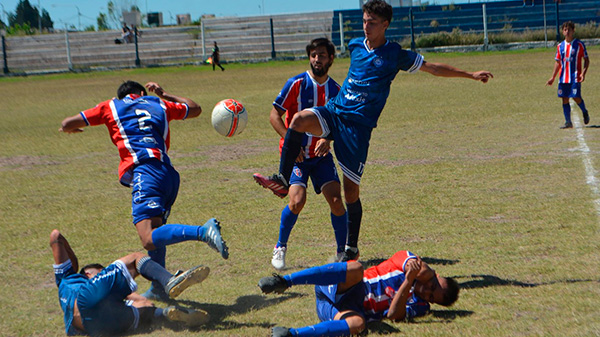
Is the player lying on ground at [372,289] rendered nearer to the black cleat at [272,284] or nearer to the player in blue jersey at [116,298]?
the black cleat at [272,284]

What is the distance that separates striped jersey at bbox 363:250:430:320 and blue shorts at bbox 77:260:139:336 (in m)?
1.71

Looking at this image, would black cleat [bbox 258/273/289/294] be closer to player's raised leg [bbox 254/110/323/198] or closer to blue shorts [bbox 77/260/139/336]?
blue shorts [bbox 77/260/139/336]

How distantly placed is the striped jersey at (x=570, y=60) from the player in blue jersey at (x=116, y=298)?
11910 mm

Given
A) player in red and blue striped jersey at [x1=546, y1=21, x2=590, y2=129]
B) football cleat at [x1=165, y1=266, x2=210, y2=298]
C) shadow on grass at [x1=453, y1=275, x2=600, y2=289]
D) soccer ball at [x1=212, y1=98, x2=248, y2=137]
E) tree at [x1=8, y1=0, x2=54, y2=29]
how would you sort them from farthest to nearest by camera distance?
tree at [x1=8, y1=0, x2=54, y2=29] → player in red and blue striped jersey at [x1=546, y1=21, x2=590, y2=129] → soccer ball at [x1=212, y1=98, x2=248, y2=137] → shadow on grass at [x1=453, y1=275, x2=600, y2=289] → football cleat at [x1=165, y1=266, x2=210, y2=298]

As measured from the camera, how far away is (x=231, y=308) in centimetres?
543

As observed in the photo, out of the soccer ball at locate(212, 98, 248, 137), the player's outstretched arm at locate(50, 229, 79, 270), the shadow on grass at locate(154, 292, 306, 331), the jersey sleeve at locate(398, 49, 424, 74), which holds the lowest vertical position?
the shadow on grass at locate(154, 292, 306, 331)

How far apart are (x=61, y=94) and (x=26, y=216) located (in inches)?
769

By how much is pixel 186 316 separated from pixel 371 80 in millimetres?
2650

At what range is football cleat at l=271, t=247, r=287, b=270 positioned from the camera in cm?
630

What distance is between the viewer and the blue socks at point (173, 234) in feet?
16.5

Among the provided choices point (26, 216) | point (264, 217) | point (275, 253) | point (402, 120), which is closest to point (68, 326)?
point (275, 253)

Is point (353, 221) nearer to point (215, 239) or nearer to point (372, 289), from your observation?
point (372, 289)

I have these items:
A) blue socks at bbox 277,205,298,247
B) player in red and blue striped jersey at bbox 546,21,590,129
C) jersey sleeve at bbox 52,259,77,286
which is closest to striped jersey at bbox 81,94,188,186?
jersey sleeve at bbox 52,259,77,286

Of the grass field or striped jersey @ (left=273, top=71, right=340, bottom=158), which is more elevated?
striped jersey @ (left=273, top=71, right=340, bottom=158)
